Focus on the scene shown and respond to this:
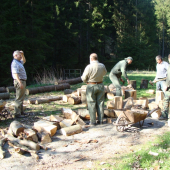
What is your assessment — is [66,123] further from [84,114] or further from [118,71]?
[118,71]

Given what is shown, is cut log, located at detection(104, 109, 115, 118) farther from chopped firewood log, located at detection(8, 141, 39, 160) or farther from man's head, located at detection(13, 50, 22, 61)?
man's head, located at detection(13, 50, 22, 61)

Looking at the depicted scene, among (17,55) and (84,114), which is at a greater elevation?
(17,55)

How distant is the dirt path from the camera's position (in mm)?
3713

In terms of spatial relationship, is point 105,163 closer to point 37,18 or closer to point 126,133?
point 126,133

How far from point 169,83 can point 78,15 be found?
25.3 meters

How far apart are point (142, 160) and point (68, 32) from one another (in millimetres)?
23941

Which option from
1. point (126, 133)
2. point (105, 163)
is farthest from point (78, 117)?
point (105, 163)

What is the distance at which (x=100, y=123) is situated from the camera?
232 inches

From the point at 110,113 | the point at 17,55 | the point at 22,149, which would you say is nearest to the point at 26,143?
the point at 22,149

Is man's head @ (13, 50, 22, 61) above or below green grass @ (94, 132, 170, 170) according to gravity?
above

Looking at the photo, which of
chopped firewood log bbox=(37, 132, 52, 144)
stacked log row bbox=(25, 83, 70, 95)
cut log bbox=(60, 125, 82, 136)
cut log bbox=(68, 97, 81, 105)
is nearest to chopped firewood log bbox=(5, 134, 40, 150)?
chopped firewood log bbox=(37, 132, 52, 144)

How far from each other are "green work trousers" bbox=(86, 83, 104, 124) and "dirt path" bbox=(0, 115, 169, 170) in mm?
336

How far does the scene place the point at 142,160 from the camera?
3.67m

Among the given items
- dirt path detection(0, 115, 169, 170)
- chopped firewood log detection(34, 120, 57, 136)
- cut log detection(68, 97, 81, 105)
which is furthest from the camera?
cut log detection(68, 97, 81, 105)
